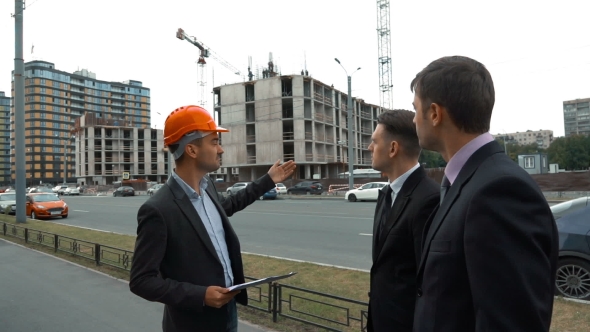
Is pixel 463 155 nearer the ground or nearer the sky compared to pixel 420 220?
nearer the sky

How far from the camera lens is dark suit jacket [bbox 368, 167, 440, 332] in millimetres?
2150

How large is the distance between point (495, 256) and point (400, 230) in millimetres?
898

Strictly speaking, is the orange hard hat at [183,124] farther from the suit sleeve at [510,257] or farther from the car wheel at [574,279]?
the car wheel at [574,279]

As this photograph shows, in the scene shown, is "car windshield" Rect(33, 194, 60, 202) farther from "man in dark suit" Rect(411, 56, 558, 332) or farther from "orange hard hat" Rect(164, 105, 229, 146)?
"man in dark suit" Rect(411, 56, 558, 332)

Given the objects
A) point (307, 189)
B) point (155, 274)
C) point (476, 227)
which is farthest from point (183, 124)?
point (307, 189)

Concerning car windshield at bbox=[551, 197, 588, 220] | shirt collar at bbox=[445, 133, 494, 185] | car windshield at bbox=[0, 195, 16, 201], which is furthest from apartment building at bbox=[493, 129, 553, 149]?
shirt collar at bbox=[445, 133, 494, 185]

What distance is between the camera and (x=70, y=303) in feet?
18.7

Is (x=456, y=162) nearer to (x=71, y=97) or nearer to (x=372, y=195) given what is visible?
(x=372, y=195)

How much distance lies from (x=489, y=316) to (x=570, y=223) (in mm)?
5691

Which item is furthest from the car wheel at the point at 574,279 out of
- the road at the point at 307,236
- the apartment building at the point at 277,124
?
the apartment building at the point at 277,124

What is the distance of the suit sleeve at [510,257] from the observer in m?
1.24

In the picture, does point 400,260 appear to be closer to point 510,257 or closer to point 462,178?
point 462,178

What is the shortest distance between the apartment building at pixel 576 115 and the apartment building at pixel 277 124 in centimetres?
11695

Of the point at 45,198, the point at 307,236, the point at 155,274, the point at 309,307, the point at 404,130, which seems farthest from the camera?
the point at 45,198
